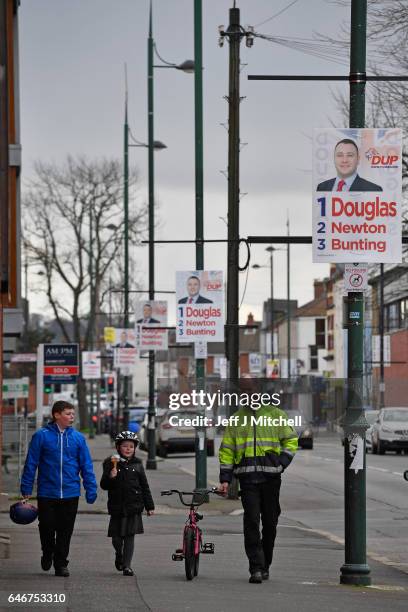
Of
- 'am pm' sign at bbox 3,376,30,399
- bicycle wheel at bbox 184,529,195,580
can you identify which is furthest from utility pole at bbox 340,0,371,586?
'am pm' sign at bbox 3,376,30,399

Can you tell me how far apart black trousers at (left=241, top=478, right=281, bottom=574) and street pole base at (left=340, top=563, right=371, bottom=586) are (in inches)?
27.7

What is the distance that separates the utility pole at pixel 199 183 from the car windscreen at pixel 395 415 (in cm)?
2022

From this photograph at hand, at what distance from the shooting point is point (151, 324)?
3409 cm

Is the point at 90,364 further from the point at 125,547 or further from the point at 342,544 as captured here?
the point at 125,547

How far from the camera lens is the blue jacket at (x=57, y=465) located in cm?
1259

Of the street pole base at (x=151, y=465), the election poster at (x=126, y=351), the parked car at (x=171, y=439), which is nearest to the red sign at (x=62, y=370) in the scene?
the street pole base at (x=151, y=465)

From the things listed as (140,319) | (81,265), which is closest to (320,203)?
(140,319)

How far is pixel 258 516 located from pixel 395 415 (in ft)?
108

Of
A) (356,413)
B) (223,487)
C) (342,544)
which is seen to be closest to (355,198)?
(356,413)

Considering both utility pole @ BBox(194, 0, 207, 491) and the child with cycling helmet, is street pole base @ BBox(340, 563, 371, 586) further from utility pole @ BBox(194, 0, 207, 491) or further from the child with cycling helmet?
utility pole @ BBox(194, 0, 207, 491)

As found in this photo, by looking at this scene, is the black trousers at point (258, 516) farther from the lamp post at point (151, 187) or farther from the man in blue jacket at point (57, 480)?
the lamp post at point (151, 187)

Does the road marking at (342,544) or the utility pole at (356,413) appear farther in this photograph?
the road marking at (342,544)

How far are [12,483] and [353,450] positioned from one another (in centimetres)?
1884

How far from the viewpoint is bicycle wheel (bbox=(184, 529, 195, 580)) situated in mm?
12320
